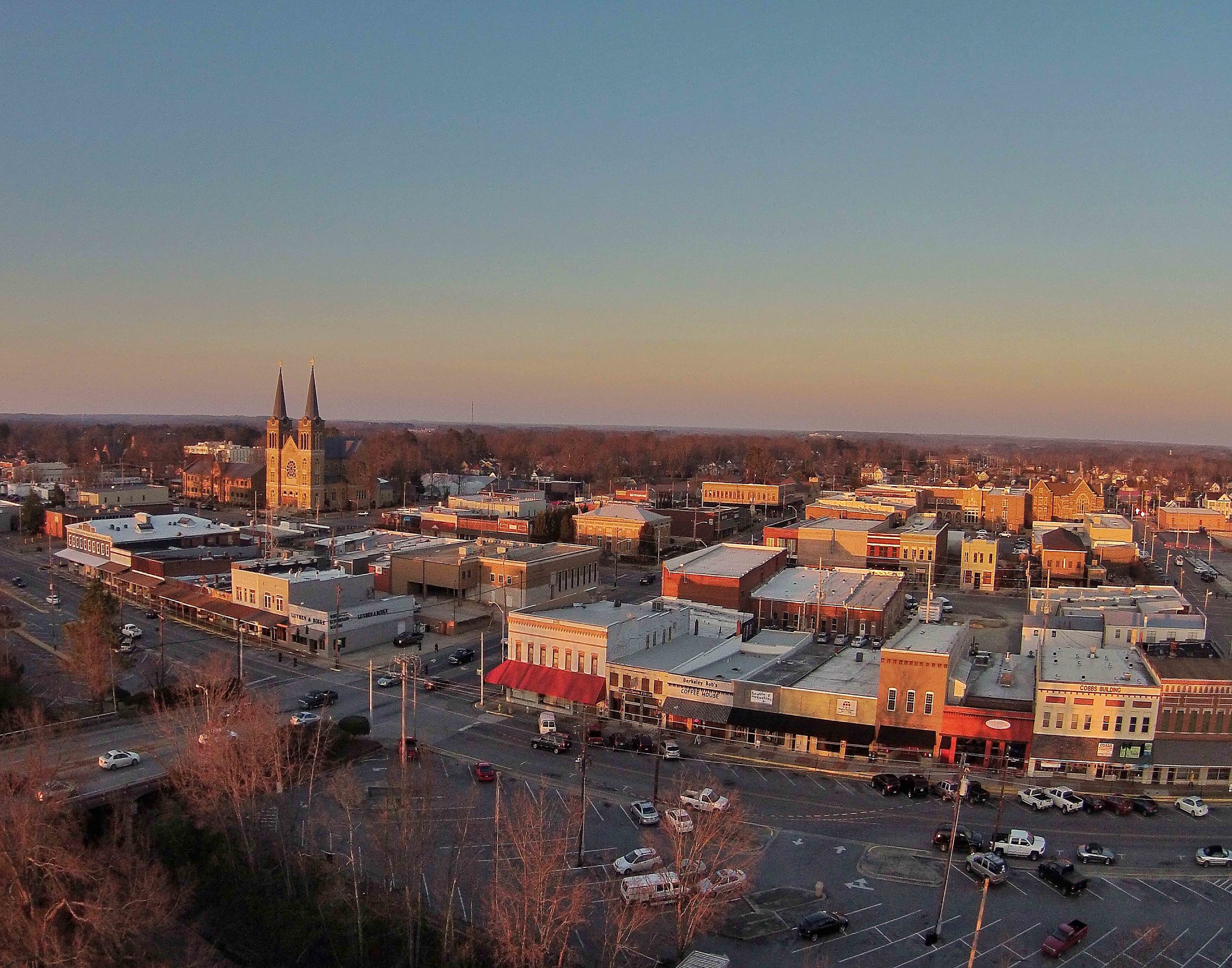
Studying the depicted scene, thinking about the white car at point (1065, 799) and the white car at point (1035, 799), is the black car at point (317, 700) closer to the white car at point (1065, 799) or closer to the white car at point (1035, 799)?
the white car at point (1035, 799)

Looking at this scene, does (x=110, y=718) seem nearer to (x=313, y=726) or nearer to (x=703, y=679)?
(x=313, y=726)

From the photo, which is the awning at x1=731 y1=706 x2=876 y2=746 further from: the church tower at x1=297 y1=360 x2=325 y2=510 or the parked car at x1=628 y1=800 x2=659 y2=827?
the church tower at x1=297 y1=360 x2=325 y2=510

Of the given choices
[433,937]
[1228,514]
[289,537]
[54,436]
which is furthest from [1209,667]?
[54,436]

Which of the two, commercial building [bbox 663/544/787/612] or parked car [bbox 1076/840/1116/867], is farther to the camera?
commercial building [bbox 663/544/787/612]

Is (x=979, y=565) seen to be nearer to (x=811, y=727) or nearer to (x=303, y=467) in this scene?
(x=811, y=727)

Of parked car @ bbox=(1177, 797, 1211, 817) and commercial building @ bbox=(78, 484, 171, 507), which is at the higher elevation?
commercial building @ bbox=(78, 484, 171, 507)

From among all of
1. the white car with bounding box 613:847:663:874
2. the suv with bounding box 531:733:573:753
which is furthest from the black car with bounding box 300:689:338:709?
the white car with bounding box 613:847:663:874

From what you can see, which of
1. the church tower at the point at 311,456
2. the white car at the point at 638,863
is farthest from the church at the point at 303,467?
the white car at the point at 638,863
